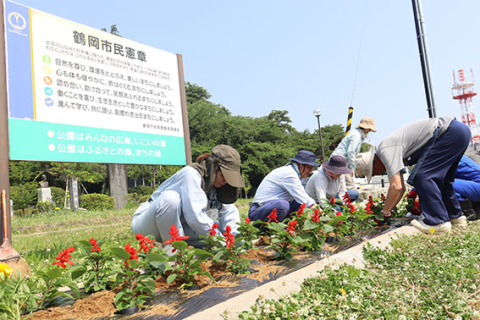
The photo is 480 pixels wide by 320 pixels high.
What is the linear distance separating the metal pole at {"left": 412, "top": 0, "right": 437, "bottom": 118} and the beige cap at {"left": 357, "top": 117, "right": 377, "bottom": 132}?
65.0 inches

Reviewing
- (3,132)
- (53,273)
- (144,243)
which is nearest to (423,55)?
(144,243)

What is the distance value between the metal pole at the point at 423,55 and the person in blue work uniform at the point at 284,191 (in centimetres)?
356

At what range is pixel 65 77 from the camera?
14.6ft

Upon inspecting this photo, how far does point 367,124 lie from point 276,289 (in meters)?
4.20

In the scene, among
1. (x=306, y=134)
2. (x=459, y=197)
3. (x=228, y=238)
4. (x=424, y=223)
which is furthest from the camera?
(x=306, y=134)

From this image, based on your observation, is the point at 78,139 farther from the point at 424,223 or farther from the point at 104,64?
the point at 424,223

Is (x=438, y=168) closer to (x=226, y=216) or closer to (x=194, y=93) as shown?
(x=226, y=216)

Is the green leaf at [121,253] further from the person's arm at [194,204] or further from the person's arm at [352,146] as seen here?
the person's arm at [352,146]

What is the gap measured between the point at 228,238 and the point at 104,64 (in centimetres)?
362

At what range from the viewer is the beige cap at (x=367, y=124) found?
5578mm

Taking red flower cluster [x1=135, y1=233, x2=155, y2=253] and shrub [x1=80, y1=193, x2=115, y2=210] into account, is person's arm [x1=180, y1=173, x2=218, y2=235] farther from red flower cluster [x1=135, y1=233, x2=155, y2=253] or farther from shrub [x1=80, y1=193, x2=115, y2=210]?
shrub [x1=80, y1=193, x2=115, y2=210]

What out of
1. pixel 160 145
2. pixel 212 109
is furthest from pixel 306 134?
pixel 160 145

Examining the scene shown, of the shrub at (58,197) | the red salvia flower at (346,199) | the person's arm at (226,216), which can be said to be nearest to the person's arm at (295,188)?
the red salvia flower at (346,199)

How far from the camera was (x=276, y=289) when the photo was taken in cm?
199
